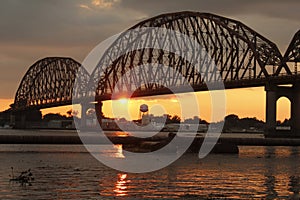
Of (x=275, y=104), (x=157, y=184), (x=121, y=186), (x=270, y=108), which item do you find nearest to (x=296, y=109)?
(x=275, y=104)

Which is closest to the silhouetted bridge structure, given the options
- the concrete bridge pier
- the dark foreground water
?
the concrete bridge pier

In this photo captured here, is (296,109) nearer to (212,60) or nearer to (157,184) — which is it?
(212,60)

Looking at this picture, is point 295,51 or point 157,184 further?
point 295,51

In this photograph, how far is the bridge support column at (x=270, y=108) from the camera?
438 feet

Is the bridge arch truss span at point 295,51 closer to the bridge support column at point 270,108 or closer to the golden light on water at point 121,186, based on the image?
the bridge support column at point 270,108

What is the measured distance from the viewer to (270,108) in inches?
5285

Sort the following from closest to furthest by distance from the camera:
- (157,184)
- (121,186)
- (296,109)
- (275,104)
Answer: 1. (121,186)
2. (157,184)
3. (275,104)
4. (296,109)

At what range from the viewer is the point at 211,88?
139750 mm

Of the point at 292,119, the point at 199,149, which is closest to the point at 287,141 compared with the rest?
the point at 199,149

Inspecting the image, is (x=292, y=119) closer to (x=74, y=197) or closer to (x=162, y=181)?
(x=162, y=181)

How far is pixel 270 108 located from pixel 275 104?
4.52 feet

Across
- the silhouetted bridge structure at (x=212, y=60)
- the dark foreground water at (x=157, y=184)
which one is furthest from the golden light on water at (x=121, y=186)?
the silhouetted bridge structure at (x=212, y=60)

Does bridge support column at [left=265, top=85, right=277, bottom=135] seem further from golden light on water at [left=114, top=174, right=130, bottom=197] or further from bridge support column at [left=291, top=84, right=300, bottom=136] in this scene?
golden light on water at [left=114, top=174, right=130, bottom=197]

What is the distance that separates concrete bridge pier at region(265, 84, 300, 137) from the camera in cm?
13375
